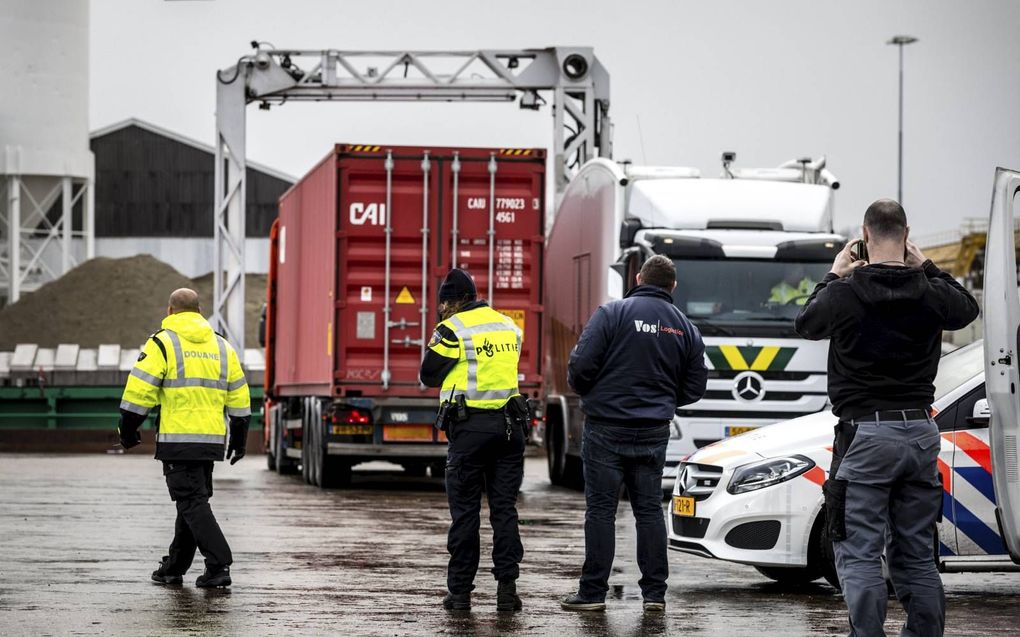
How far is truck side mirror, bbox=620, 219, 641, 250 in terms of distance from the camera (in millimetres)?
17938

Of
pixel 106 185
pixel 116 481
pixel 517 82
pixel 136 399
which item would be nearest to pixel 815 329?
pixel 136 399

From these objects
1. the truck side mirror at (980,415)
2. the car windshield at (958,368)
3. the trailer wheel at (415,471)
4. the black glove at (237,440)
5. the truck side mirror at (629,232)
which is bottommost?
the trailer wheel at (415,471)

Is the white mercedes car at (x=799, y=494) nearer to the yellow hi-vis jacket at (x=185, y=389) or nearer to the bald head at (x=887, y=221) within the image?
the yellow hi-vis jacket at (x=185, y=389)

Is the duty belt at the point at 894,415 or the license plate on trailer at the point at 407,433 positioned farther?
the license plate on trailer at the point at 407,433

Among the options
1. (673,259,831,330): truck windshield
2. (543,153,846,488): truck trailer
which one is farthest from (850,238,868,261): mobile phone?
(673,259,831,330): truck windshield

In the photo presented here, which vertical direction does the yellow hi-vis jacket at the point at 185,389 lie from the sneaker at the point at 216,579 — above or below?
above

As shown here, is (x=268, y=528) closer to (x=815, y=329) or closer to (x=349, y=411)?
(x=349, y=411)

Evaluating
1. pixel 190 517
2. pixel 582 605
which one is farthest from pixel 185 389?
pixel 582 605

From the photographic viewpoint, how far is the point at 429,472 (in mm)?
26484

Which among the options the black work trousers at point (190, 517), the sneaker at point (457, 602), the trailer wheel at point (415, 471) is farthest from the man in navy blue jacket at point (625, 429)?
the trailer wheel at point (415, 471)

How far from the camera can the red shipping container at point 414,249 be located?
19.4m

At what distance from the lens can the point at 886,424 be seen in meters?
7.07

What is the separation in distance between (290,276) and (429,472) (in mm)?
4558

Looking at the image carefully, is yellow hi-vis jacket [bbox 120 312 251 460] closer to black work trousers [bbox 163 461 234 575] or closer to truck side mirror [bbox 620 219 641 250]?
black work trousers [bbox 163 461 234 575]
